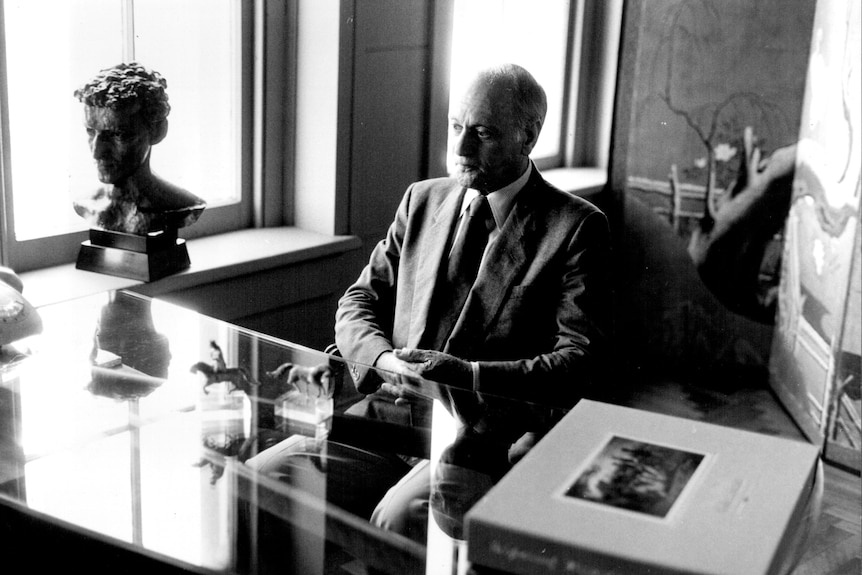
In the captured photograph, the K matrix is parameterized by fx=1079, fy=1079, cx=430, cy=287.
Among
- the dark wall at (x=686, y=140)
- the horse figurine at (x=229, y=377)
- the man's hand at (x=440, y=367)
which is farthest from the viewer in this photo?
the dark wall at (x=686, y=140)

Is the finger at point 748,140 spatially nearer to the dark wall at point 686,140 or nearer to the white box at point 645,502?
the dark wall at point 686,140

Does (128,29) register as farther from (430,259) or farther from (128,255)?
(430,259)

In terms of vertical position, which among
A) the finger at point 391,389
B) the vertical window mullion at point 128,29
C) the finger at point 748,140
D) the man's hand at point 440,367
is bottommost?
the man's hand at point 440,367

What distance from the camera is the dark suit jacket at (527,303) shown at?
2.49 meters

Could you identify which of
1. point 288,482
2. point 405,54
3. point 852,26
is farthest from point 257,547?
point 852,26

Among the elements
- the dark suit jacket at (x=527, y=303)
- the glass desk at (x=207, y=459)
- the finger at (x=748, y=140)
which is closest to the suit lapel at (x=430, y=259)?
the dark suit jacket at (x=527, y=303)

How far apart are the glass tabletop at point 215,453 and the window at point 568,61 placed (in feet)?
10.0

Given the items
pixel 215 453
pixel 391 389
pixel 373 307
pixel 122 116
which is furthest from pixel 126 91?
pixel 215 453

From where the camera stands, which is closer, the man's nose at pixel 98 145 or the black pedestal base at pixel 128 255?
the man's nose at pixel 98 145

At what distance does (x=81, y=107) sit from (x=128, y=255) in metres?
0.47

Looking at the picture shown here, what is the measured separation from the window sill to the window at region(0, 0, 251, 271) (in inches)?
4.0

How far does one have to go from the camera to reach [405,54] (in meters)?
3.88

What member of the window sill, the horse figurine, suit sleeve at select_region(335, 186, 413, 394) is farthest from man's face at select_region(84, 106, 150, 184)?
the horse figurine

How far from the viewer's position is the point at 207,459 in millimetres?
1687
